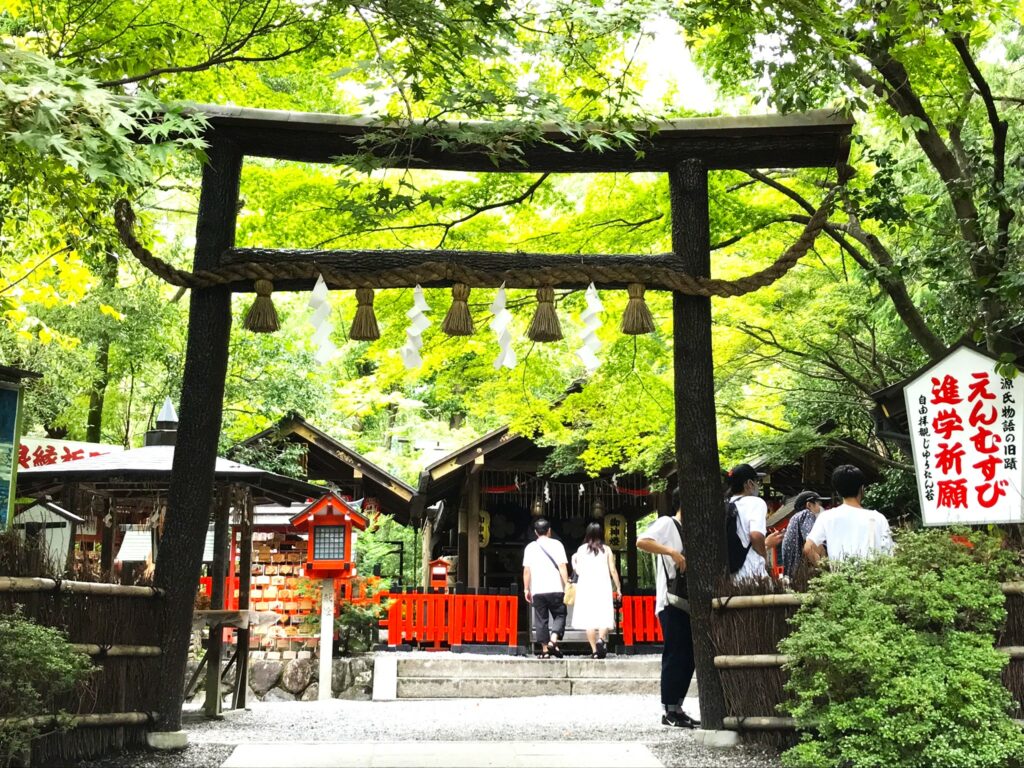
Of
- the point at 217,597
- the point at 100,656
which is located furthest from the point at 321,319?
the point at 217,597

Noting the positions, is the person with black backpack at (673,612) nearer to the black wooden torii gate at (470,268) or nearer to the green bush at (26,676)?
the black wooden torii gate at (470,268)

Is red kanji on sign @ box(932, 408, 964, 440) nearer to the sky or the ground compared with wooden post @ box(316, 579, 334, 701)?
nearer to the sky

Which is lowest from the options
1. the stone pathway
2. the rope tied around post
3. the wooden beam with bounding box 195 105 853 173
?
the stone pathway

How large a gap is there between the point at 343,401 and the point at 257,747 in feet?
69.0

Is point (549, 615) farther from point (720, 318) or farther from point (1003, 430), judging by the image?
point (1003, 430)

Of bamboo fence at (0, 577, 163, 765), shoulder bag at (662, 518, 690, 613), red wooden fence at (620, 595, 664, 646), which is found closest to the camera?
bamboo fence at (0, 577, 163, 765)

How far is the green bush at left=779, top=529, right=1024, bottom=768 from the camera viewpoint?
19.1ft

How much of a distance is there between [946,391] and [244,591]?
7492 millimetres

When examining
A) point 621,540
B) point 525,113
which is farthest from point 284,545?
point 525,113

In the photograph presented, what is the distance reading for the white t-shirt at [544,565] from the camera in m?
15.0

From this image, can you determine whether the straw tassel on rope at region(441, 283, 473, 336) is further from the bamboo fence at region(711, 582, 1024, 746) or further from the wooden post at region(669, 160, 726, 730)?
the bamboo fence at region(711, 582, 1024, 746)

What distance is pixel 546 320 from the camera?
8359mm

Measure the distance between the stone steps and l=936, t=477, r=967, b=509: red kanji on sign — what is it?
6.90 metres

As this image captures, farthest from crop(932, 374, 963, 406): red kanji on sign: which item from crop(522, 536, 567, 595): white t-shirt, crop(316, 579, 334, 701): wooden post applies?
crop(316, 579, 334, 701): wooden post
